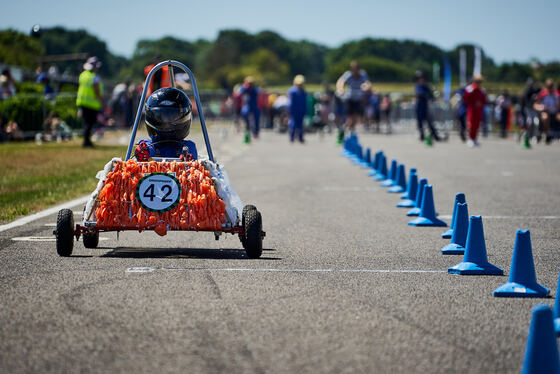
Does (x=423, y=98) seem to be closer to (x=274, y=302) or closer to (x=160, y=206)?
(x=160, y=206)

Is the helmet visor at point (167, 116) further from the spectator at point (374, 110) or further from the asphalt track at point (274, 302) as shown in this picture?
the spectator at point (374, 110)

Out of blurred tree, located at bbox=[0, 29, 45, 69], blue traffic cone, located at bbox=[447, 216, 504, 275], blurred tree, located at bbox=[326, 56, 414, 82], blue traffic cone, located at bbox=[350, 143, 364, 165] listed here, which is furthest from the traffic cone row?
blurred tree, located at bbox=[326, 56, 414, 82]

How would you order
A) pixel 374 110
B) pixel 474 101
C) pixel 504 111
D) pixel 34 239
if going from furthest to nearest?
pixel 374 110 → pixel 504 111 → pixel 474 101 → pixel 34 239

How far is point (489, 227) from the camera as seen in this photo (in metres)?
9.81

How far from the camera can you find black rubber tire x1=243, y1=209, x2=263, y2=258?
23.8 feet

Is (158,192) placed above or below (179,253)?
above

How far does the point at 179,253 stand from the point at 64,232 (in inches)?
37.4

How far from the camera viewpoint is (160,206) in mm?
7285

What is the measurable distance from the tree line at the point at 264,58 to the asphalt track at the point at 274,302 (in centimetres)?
12184

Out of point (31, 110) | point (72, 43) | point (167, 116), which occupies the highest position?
point (72, 43)

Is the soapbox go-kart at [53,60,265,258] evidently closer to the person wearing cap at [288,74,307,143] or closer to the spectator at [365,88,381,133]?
the person wearing cap at [288,74,307,143]

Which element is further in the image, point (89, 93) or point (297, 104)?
point (297, 104)

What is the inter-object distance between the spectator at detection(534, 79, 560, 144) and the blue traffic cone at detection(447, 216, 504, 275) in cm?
2373

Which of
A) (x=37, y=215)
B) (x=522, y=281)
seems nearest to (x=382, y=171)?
(x=37, y=215)
